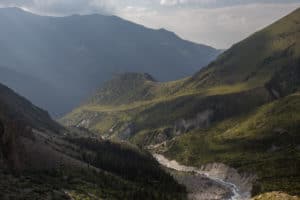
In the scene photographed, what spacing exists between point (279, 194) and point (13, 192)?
9653 cm

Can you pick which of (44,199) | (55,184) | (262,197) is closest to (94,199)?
(55,184)

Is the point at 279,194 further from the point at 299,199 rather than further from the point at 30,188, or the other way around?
the point at 30,188

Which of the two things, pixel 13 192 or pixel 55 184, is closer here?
pixel 13 192

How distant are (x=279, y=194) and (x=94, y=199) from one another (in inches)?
2666

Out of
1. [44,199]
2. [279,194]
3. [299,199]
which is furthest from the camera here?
[279,194]

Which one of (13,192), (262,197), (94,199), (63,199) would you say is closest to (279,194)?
(262,197)

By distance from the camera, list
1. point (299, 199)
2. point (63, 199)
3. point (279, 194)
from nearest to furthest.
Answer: point (63, 199) < point (299, 199) < point (279, 194)

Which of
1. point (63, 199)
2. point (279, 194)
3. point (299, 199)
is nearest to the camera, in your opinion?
point (63, 199)

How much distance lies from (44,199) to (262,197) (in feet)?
279

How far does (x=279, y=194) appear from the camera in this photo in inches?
7697

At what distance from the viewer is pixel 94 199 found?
189500mm

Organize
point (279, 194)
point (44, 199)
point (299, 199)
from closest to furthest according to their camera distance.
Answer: point (44, 199) < point (299, 199) < point (279, 194)

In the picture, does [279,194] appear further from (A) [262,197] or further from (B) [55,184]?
(B) [55,184]

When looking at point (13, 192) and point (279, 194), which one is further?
point (279, 194)
